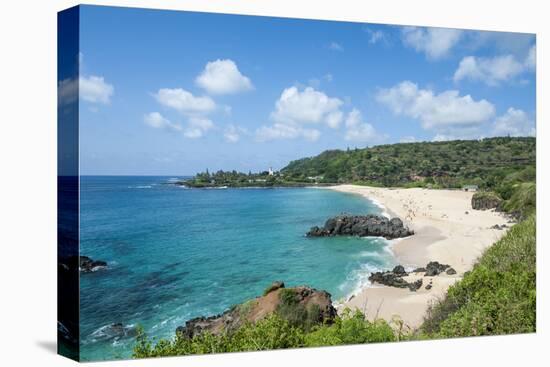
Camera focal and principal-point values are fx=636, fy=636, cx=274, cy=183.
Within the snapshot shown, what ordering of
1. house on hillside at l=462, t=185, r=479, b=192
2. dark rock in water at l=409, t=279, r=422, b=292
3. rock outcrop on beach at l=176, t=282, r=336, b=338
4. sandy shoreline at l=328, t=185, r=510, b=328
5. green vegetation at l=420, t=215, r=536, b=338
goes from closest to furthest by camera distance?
rock outcrop on beach at l=176, t=282, r=336, b=338
green vegetation at l=420, t=215, r=536, b=338
sandy shoreline at l=328, t=185, r=510, b=328
dark rock in water at l=409, t=279, r=422, b=292
house on hillside at l=462, t=185, r=479, b=192

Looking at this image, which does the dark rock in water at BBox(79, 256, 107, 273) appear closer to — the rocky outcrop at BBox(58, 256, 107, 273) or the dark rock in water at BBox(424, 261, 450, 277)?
the rocky outcrop at BBox(58, 256, 107, 273)

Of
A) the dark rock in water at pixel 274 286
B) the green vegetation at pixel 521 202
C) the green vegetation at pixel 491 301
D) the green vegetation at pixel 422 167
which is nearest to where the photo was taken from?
the dark rock in water at pixel 274 286

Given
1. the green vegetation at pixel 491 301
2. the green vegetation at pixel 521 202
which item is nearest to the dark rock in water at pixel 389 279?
the green vegetation at pixel 491 301

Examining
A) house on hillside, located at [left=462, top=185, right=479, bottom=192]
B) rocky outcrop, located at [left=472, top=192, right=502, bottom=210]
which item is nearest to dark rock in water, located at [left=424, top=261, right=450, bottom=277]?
rocky outcrop, located at [left=472, top=192, right=502, bottom=210]

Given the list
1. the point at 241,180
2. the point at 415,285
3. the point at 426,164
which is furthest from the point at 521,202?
the point at 241,180

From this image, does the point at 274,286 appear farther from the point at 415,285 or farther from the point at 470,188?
the point at 470,188

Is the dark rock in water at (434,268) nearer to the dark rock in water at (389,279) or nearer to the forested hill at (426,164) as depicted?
the dark rock in water at (389,279)
